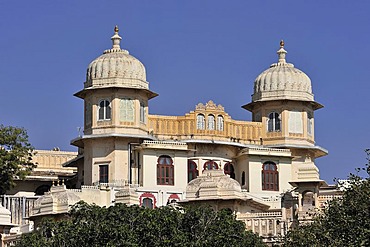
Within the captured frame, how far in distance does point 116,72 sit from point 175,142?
5.89 m

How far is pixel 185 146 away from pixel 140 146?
307 centimetres

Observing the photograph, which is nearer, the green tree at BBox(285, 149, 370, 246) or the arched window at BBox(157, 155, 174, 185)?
the green tree at BBox(285, 149, 370, 246)

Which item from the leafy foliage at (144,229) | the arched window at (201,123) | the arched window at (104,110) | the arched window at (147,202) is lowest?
the leafy foliage at (144,229)

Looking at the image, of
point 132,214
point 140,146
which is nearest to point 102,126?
point 140,146

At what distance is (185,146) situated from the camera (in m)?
88.6

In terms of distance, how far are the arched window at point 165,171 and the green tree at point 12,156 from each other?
8.41 meters

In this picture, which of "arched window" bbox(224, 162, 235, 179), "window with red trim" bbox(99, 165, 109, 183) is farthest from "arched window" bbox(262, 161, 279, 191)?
"window with red trim" bbox(99, 165, 109, 183)

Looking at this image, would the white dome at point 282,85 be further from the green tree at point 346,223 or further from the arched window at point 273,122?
the green tree at point 346,223

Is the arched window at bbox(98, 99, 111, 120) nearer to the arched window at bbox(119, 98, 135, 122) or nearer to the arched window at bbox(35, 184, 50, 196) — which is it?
the arched window at bbox(119, 98, 135, 122)

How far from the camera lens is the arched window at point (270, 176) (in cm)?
9050

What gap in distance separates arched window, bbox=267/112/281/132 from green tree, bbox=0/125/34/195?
16511mm

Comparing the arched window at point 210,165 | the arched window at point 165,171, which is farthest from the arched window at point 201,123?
the arched window at point 165,171

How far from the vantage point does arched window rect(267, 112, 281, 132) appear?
307 feet

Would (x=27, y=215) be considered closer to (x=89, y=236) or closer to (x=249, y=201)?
(x=249, y=201)
